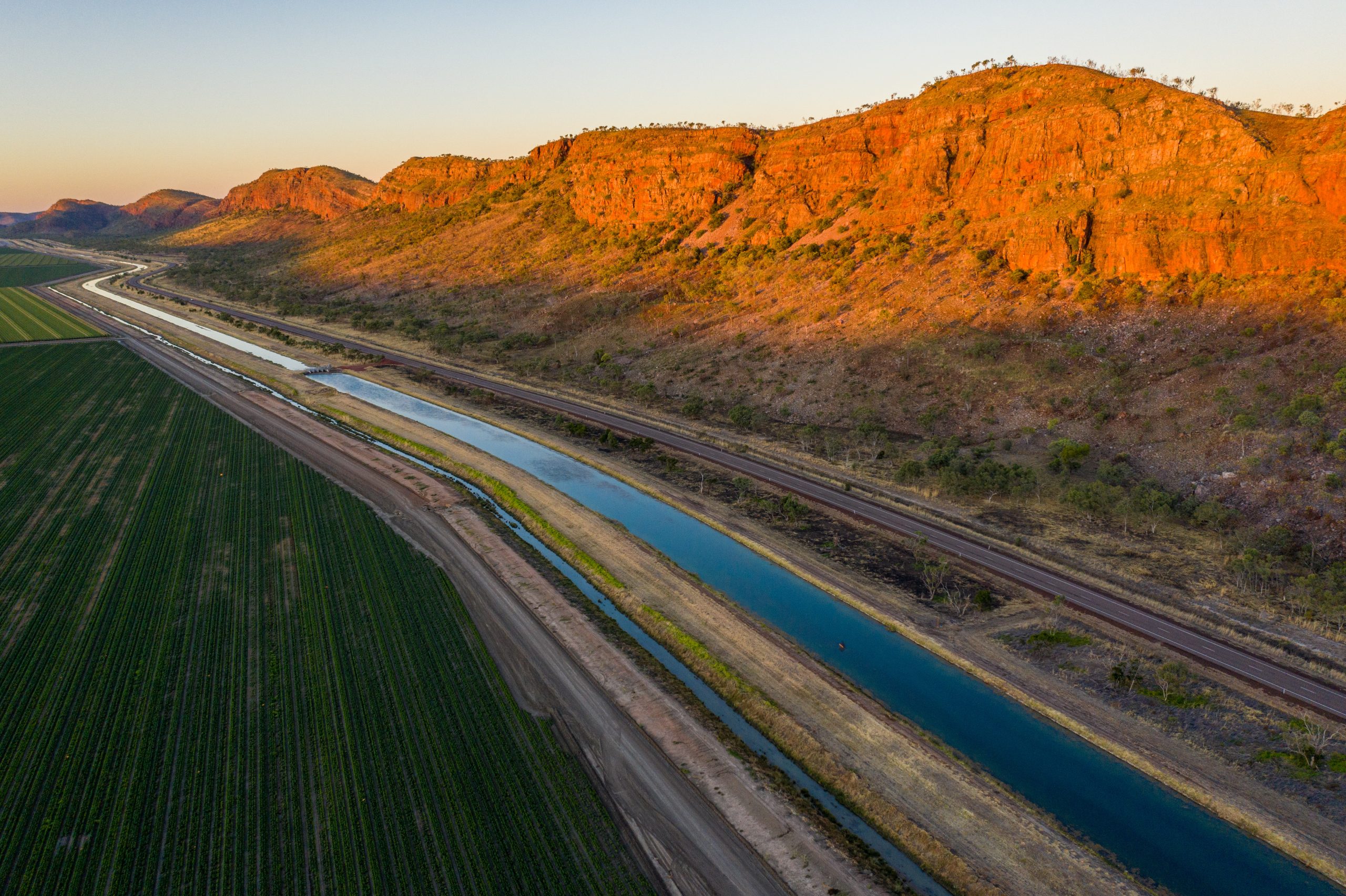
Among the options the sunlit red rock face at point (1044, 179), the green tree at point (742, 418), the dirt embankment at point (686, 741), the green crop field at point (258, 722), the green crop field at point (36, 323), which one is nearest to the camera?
the green crop field at point (258, 722)

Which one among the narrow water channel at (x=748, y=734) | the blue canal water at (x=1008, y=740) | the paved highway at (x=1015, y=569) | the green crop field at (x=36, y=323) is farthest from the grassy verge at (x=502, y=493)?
the green crop field at (x=36, y=323)

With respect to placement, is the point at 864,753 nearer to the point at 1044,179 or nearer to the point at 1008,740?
the point at 1008,740

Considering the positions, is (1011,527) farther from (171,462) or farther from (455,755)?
(171,462)

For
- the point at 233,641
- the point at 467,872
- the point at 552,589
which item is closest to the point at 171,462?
the point at 233,641

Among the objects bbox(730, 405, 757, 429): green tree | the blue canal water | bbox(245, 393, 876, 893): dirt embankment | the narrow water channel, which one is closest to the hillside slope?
bbox(730, 405, 757, 429): green tree

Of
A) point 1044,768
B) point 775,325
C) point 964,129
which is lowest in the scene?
point 1044,768

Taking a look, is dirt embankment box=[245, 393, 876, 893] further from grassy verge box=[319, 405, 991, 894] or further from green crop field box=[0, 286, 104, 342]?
green crop field box=[0, 286, 104, 342]

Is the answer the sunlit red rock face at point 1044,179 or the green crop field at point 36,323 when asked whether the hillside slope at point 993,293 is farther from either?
the green crop field at point 36,323

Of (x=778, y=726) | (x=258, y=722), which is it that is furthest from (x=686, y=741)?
(x=258, y=722)
